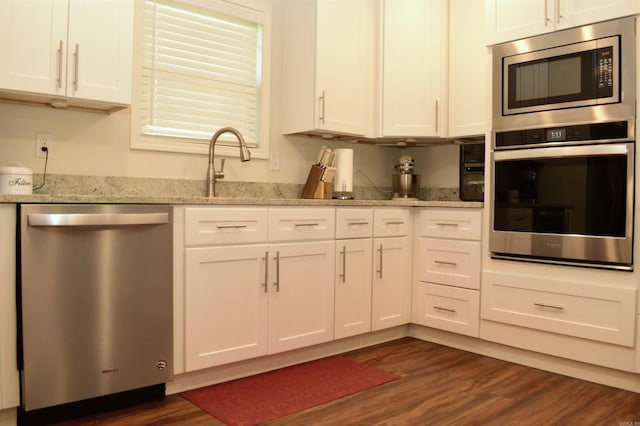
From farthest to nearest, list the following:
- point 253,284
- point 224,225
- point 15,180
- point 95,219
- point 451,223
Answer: point 451,223 → point 253,284 → point 224,225 → point 15,180 → point 95,219

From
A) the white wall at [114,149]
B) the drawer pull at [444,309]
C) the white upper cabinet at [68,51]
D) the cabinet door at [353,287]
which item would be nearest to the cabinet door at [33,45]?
the white upper cabinet at [68,51]

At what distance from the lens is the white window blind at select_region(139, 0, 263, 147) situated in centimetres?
286

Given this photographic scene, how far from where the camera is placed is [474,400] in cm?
234

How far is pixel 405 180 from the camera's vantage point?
3732 millimetres

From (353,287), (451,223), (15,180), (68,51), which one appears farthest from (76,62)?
(451,223)

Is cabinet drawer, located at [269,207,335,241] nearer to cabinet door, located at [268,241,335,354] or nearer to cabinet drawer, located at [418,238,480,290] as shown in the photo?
cabinet door, located at [268,241,335,354]

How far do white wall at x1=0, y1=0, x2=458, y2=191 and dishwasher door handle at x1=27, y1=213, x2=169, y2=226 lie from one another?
653 mm

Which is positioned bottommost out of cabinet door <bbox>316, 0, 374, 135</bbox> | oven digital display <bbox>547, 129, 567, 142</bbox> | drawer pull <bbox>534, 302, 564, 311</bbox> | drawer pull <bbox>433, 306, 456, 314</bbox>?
drawer pull <bbox>433, 306, 456, 314</bbox>

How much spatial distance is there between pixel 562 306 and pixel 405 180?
1.41 metres

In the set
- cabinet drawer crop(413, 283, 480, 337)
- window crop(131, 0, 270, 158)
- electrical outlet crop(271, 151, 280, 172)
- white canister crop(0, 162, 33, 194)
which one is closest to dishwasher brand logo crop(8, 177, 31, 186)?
white canister crop(0, 162, 33, 194)

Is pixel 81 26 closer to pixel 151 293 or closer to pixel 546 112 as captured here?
pixel 151 293

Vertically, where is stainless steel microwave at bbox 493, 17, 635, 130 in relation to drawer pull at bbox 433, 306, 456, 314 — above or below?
above

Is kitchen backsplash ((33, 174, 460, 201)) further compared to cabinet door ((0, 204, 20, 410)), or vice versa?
kitchen backsplash ((33, 174, 460, 201))

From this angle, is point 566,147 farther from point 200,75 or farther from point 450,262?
point 200,75
